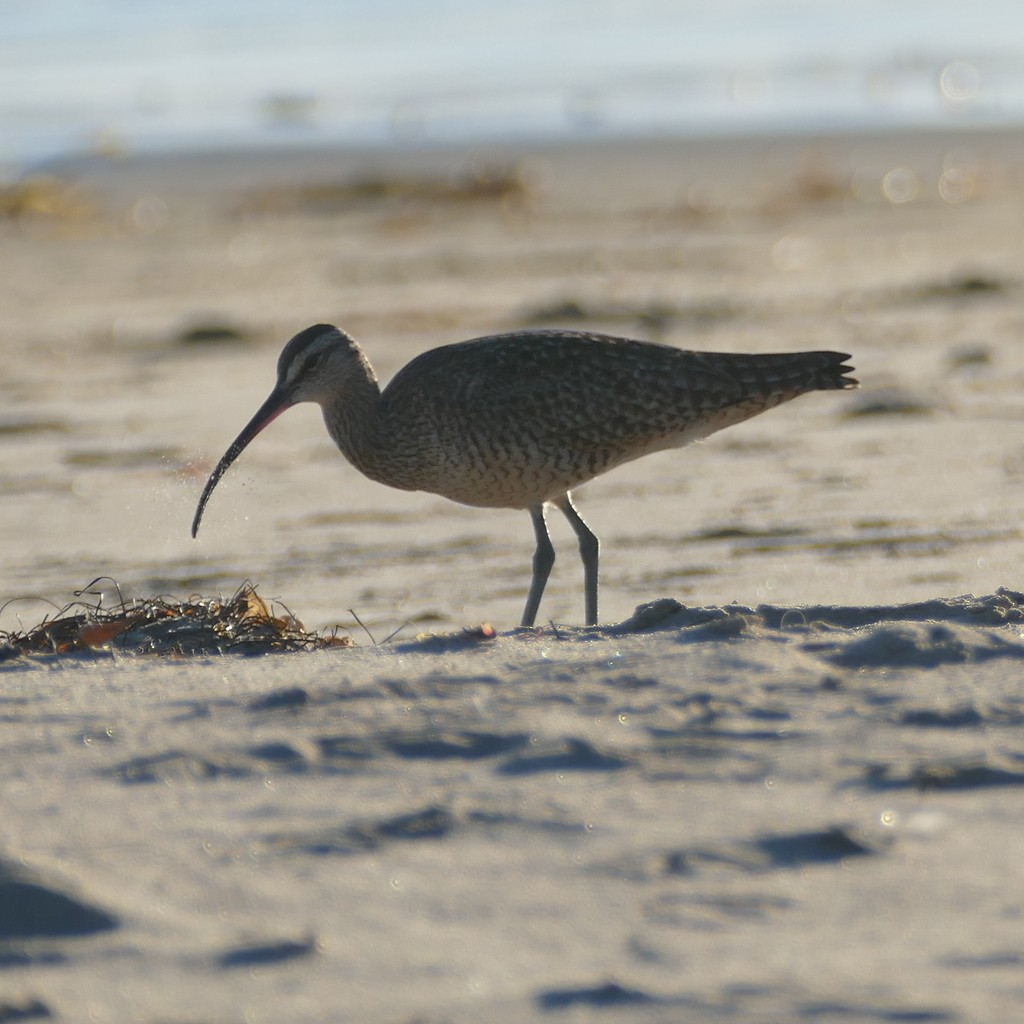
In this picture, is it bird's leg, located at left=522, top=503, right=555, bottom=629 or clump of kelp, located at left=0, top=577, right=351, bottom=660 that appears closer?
clump of kelp, located at left=0, top=577, right=351, bottom=660

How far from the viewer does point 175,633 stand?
529cm

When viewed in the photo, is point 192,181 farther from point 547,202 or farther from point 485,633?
point 485,633

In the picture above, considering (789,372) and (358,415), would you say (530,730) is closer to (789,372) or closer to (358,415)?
(358,415)

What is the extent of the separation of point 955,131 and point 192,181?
9.05m

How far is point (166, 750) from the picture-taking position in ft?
13.3

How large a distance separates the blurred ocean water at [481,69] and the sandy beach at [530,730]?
1658cm

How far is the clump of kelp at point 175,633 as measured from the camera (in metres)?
5.18

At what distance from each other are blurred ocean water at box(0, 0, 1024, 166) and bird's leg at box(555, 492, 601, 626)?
18968mm

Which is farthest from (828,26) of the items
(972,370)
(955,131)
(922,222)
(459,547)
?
(459,547)

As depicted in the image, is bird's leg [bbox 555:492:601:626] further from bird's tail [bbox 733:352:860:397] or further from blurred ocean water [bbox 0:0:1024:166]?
blurred ocean water [bbox 0:0:1024:166]

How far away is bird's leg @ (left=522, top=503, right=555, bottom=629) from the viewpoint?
19.9 feet

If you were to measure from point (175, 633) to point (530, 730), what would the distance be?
1555mm

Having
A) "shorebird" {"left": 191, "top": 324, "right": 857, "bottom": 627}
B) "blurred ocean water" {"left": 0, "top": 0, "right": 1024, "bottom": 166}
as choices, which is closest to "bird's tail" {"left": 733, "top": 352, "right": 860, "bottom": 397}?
"shorebird" {"left": 191, "top": 324, "right": 857, "bottom": 627}

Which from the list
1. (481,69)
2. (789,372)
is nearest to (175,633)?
(789,372)
